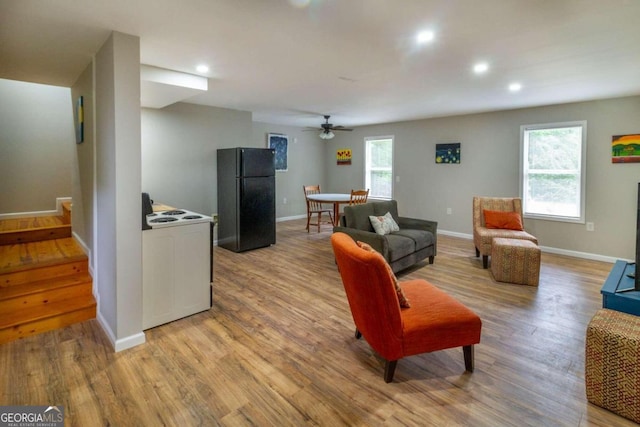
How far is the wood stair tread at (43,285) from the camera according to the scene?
8.75ft

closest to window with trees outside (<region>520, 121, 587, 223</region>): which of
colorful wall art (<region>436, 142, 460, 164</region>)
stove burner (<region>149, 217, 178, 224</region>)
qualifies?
colorful wall art (<region>436, 142, 460, 164</region>)

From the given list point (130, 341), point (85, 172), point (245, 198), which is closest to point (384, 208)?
point (245, 198)

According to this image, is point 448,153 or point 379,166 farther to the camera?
point 379,166

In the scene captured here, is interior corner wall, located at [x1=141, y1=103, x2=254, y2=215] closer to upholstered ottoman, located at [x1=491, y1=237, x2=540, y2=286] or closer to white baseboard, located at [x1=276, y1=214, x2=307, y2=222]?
white baseboard, located at [x1=276, y1=214, x2=307, y2=222]

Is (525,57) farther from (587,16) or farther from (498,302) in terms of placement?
(498,302)

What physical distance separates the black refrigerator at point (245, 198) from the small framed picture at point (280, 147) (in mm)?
2427

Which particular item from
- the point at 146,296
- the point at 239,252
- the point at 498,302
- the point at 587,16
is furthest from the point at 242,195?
the point at 587,16

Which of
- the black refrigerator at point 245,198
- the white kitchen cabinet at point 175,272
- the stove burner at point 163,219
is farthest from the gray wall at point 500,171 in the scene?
the stove burner at point 163,219

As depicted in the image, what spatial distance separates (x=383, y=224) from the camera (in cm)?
425

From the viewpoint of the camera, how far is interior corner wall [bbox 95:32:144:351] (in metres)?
2.32

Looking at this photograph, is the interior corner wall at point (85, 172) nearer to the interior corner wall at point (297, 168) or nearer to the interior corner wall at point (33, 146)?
the interior corner wall at point (33, 146)

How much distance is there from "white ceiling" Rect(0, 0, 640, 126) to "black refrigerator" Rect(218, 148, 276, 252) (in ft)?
3.63

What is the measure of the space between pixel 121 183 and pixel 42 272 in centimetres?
137

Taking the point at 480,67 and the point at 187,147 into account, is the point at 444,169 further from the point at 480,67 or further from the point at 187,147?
the point at 187,147
